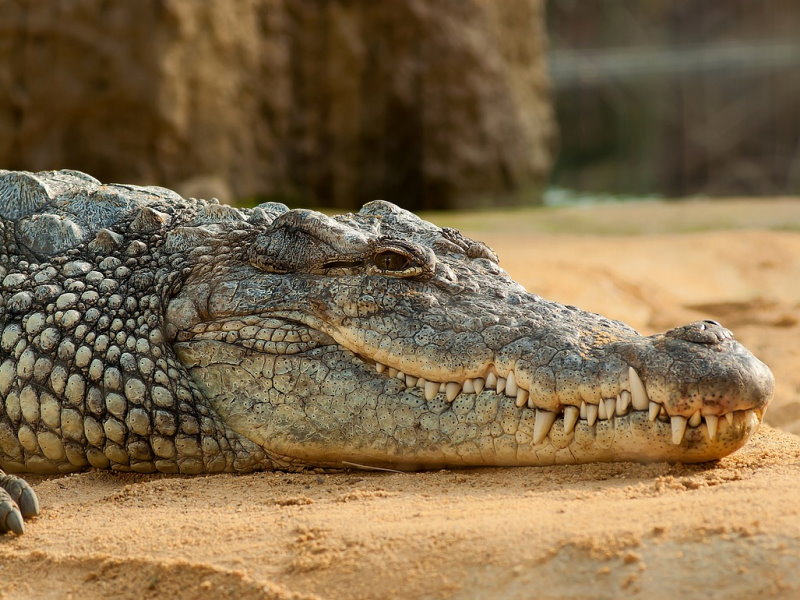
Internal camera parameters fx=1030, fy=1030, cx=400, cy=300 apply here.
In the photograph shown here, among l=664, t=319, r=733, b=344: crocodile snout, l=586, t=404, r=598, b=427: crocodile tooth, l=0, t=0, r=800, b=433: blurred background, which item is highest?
l=0, t=0, r=800, b=433: blurred background

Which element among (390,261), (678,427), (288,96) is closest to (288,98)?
(288,96)

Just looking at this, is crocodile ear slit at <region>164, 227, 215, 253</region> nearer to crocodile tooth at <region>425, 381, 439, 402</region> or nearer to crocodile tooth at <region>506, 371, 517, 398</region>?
crocodile tooth at <region>425, 381, 439, 402</region>

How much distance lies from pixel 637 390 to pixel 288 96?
9.46 metres

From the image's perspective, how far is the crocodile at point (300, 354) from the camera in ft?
9.36

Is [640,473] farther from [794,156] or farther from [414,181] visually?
[794,156]

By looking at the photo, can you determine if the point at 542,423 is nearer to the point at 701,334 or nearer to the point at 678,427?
the point at 678,427

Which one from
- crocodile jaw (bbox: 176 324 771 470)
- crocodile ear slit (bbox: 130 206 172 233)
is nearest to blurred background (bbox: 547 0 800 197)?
crocodile ear slit (bbox: 130 206 172 233)

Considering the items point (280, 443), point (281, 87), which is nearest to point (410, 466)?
point (280, 443)

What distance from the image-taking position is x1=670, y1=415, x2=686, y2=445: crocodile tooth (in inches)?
108

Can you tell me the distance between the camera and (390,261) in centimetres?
325

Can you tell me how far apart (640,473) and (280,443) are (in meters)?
1.10

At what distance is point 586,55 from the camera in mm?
19859

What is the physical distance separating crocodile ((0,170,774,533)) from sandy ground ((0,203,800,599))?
0.33ft

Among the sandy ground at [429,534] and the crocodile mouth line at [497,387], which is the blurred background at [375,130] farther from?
the sandy ground at [429,534]
